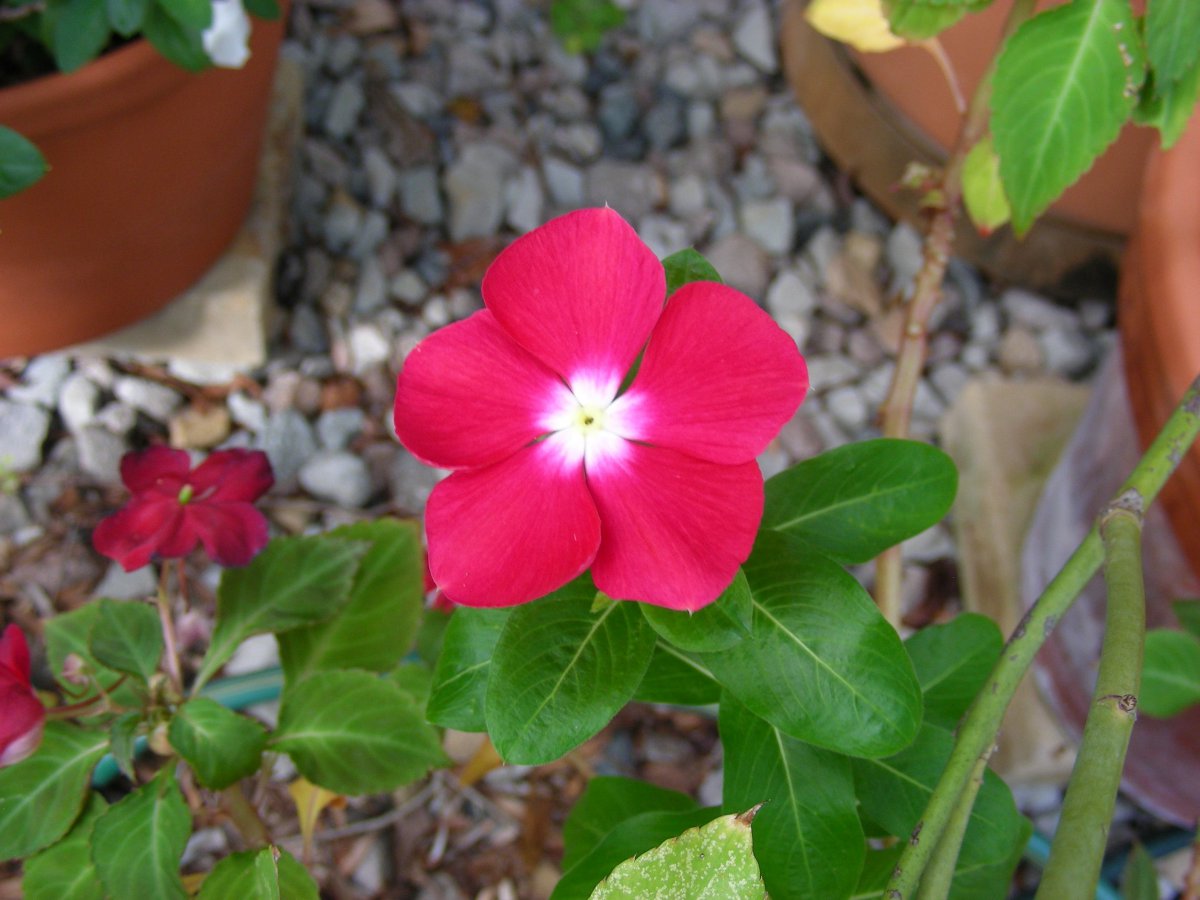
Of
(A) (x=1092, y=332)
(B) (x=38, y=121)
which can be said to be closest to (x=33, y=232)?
(B) (x=38, y=121)

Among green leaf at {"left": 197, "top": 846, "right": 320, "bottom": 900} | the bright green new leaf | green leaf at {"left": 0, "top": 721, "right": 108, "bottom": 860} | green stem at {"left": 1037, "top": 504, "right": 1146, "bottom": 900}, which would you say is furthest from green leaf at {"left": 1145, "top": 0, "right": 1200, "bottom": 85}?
green leaf at {"left": 0, "top": 721, "right": 108, "bottom": 860}

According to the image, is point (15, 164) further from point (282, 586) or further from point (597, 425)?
point (597, 425)

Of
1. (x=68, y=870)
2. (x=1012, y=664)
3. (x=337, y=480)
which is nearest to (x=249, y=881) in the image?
(x=68, y=870)

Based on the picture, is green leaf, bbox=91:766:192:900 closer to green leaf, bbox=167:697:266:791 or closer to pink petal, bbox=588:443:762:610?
green leaf, bbox=167:697:266:791

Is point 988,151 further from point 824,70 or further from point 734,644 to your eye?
point 824,70

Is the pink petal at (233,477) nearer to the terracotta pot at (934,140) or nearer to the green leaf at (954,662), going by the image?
the green leaf at (954,662)
